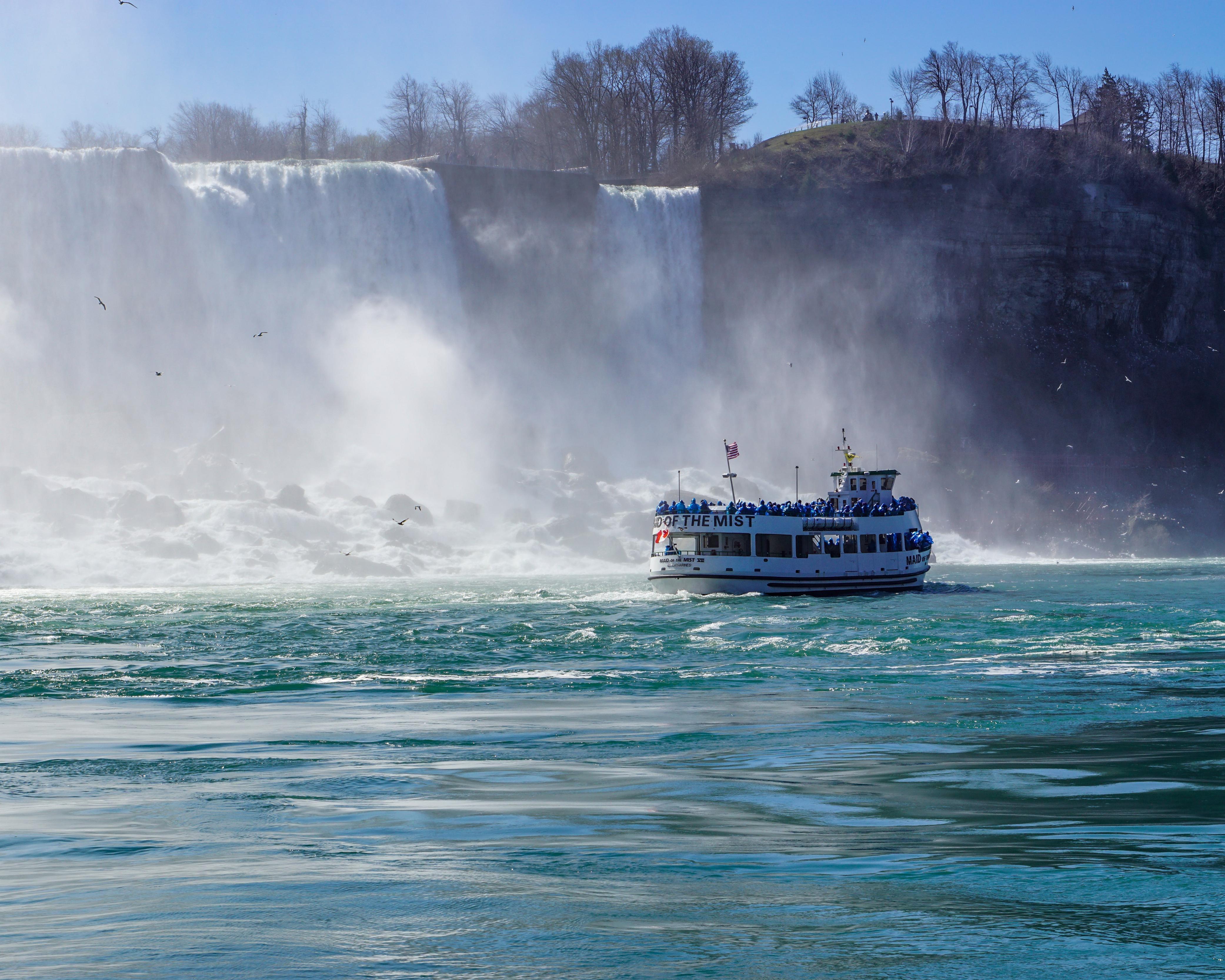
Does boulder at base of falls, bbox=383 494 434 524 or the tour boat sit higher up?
boulder at base of falls, bbox=383 494 434 524

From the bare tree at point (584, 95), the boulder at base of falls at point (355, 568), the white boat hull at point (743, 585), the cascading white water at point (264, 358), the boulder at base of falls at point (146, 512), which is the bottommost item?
the white boat hull at point (743, 585)

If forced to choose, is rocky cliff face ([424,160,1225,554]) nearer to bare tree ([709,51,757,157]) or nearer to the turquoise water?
bare tree ([709,51,757,157])

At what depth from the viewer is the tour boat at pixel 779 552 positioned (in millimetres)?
44094

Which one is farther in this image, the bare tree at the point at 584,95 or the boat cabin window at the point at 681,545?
the bare tree at the point at 584,95

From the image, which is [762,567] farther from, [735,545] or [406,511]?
[406,511]

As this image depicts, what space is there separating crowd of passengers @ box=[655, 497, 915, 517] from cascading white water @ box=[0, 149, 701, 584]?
17.8m

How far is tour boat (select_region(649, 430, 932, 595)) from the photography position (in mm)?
44094

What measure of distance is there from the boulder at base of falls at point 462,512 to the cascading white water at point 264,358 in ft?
0.31

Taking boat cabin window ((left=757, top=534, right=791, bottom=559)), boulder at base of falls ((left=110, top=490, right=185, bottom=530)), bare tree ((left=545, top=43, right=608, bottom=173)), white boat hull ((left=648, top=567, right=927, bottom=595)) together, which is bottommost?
white boat hull ((left=648, top=567, right=927, bottom=595))

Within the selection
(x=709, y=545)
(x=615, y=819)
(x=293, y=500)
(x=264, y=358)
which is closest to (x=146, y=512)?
(x=293, y=500)

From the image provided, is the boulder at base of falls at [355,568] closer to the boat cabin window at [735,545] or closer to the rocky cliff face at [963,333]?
the boat cabin window at [735,545]

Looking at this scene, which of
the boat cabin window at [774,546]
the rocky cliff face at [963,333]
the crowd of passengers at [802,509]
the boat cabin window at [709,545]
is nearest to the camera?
the boat cabin window at [774,546]

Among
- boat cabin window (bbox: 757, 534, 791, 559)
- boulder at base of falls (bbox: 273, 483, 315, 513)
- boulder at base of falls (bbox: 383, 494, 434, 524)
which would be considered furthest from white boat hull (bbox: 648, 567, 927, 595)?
boulder at base of falls (bbox: 273, 483, 315, 513)

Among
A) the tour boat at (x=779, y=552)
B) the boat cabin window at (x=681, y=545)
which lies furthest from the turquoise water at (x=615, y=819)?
the boat cabin window at (x=681, y=545)
